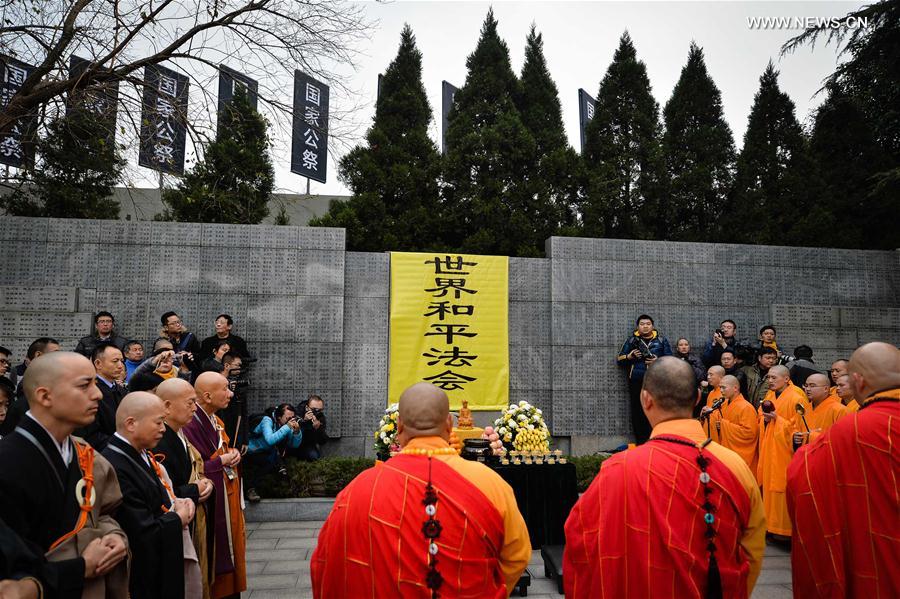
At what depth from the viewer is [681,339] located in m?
8.85

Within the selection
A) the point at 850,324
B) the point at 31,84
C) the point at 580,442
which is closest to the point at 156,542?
the point at 31,84

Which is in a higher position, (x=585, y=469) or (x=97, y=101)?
(x=97, y=101)

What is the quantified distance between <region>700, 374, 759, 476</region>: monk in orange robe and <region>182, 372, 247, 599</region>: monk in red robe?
15.8 feet

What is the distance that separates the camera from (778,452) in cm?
615

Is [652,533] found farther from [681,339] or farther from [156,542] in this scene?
[681,339]

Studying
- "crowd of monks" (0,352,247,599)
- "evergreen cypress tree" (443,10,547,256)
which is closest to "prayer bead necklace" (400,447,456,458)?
"crowd of monks" (0,352,247,599)

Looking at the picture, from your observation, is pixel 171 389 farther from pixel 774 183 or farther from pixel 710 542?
pixel 774 183

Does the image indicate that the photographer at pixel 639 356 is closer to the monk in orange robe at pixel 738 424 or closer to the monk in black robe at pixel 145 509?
the monk in orange robe at pixel 738 424

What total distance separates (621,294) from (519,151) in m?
5.08

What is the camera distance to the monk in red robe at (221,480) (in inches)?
155

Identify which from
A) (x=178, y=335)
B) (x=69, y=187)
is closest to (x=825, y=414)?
(x=178, y=335)

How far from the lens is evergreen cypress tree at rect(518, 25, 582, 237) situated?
1327 cm

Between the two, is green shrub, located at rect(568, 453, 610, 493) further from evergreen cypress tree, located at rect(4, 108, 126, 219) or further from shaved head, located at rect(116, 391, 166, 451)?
evergreen cypress tree, located at rect(4, 108, 126, 219)

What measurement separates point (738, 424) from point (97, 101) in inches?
313
